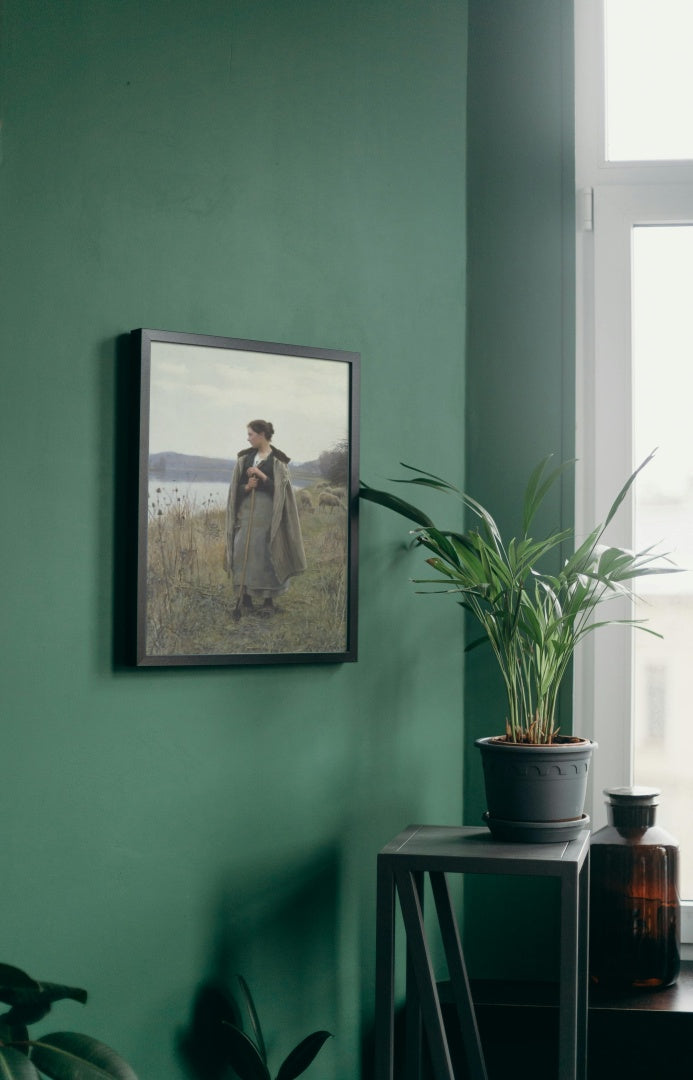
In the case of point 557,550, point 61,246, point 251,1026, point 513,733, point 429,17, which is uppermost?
point 429,17

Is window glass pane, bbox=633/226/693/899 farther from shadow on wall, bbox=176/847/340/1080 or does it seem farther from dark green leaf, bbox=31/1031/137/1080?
dark green leaf, bbox=31/1031/137/1080

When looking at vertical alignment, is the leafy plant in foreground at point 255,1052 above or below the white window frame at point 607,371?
below

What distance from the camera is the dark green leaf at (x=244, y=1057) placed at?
2.02 m

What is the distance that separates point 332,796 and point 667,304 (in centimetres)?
150

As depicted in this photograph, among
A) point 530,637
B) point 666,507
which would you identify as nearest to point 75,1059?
point 530,637

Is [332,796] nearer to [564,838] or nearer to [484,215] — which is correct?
[564,838]

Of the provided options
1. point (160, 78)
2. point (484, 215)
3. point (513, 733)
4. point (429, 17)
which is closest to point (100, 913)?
point (513, 733)

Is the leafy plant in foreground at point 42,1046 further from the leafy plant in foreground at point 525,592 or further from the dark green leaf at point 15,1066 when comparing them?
the leafy plant in foreground at point 525,592

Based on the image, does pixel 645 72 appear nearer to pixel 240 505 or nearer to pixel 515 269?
pixel 515 269

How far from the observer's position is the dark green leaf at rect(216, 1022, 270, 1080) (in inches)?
79.5

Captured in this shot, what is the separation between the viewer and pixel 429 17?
2541 millimetres

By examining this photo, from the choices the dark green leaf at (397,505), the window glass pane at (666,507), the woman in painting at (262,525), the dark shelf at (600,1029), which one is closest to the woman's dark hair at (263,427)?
the woman in painting at (262,525)

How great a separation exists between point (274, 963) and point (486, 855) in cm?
54

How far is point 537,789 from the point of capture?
2078 millimetres
